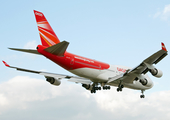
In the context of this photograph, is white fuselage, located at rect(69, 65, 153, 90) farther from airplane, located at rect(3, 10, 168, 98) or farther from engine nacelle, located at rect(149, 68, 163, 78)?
engine nacelle, located at rect(149, 68, 163, 78)

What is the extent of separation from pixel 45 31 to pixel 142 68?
10.8m

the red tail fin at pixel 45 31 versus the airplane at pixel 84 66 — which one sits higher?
the red tail fin at pixel 45 31

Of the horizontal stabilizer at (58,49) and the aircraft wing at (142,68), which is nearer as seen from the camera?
the horizontal stabilizer at (58,49)

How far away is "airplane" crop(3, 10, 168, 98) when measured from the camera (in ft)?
76.3

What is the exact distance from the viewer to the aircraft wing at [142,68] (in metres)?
22.9

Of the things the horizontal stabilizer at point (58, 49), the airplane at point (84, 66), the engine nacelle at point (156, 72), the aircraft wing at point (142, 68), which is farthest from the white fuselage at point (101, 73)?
the horizontal stabilizer at point (58, 49)

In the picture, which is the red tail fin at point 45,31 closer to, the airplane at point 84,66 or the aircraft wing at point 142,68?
the airplane at point 84,66

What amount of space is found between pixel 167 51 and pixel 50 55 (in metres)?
11.1

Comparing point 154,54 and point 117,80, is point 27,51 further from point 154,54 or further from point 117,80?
point 154,54

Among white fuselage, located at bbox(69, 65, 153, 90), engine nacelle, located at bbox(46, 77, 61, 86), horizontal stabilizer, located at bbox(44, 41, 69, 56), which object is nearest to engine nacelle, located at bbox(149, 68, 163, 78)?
white fuselage, located at bbox(69, 65, 153, 90)

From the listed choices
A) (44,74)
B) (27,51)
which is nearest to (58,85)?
(44,74)

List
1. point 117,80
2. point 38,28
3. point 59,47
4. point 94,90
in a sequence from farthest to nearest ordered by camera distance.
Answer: point 94,90 → point 117,80 → point 38,28 → point 59,47

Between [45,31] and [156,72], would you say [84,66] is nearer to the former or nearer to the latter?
[45,31]

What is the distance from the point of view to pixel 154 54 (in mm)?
22781
